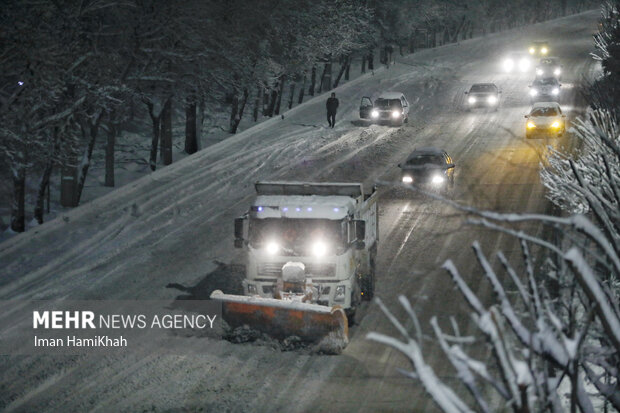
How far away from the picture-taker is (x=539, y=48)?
75375 mm

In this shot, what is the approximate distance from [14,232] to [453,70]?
4569 centimetres

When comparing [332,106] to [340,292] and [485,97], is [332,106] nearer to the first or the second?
[485,97]

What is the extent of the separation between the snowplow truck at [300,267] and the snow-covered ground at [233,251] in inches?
20.8

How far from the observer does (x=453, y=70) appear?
64938mm

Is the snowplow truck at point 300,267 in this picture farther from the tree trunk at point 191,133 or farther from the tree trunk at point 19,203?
the tree trunk at point 191,133

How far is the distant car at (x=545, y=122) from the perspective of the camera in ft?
119

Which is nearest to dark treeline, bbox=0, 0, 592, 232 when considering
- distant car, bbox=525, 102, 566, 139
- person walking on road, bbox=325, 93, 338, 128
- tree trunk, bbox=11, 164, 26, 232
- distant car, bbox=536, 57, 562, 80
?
tree trunk, bbox=11, 164, 26, 232

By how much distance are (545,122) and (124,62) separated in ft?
59.2

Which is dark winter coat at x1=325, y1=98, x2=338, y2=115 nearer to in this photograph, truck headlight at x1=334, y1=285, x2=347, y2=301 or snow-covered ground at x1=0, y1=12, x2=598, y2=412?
snow-covered ground at x1=0, y1=12, x2=598, y2=412

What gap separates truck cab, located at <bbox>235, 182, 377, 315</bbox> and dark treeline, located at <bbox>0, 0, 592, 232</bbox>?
28.1ft

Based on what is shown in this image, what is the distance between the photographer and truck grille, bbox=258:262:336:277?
14.9 metres

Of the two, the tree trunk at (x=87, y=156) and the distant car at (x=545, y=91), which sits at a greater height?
the distant car at (x=545, y=91)

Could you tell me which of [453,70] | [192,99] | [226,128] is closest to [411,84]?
[453,70]

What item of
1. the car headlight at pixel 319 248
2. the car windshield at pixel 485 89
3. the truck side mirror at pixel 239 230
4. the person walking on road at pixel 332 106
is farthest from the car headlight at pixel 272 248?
the car windshield at pixel 485 89
